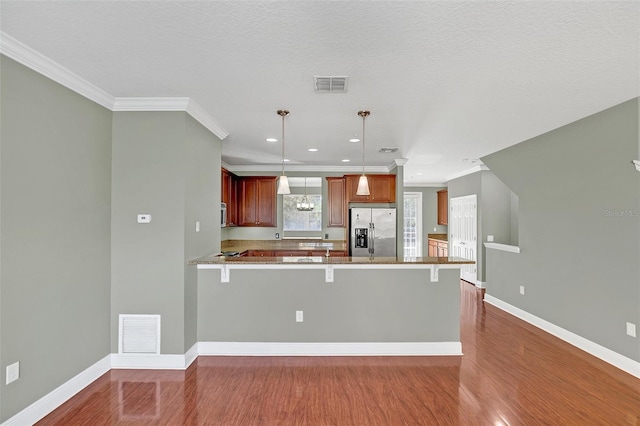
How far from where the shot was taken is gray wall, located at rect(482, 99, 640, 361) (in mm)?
3123

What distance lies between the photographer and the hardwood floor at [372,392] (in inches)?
93.2

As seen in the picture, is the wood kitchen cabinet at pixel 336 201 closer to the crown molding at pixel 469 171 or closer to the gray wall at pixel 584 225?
the crown molding at pixel 469 171

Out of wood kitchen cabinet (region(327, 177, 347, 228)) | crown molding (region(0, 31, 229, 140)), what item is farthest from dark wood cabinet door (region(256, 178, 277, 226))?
crown molding (region(0, 31, 229, 140))

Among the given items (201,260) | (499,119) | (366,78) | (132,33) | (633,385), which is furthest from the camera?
(499,119)

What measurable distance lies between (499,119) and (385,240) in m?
3.05

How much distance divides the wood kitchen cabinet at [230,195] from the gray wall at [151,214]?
2.52 meters

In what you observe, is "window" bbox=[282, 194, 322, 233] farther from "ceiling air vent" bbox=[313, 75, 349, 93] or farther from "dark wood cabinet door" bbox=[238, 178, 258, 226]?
"ceiling air vent" bbox=[313, 75, 349, 93]

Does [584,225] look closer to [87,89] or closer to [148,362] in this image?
[148,362]

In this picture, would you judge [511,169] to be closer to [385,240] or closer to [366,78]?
→ [385,240]

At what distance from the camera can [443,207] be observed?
9.06 m

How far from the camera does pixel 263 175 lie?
664 centimetres

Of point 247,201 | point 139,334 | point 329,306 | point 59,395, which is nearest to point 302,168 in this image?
point 247,201

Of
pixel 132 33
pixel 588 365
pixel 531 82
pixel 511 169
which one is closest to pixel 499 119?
pixel 531 82

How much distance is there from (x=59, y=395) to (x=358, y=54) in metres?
3.36
